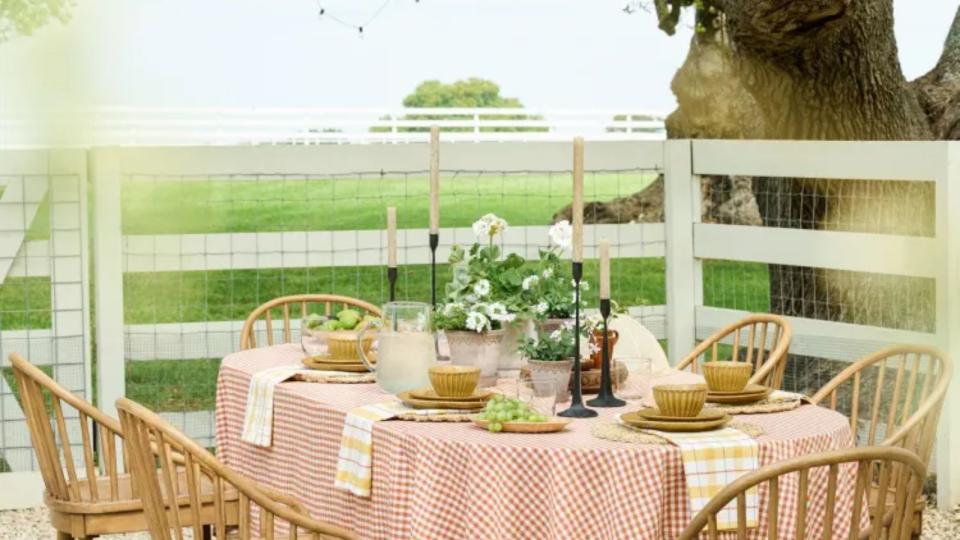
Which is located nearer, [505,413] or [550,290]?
[505,413]

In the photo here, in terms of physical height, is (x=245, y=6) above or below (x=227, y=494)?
above

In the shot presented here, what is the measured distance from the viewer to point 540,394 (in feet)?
10.4

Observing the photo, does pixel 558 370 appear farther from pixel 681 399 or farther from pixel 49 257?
pixel 49 257

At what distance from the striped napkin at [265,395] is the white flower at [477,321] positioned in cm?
36

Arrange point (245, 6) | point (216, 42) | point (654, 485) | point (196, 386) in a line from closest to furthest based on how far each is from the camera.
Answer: point (654, 485) → point (196, 386) → point (216, 42) → point (245, 6)

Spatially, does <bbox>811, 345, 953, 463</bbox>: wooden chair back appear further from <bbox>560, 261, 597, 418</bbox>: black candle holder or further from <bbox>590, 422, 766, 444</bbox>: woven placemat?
<bbox>560, 261, 597, 418</bbox>: black candle holder

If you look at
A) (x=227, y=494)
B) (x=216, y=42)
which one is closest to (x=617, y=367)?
(x=227, y=494)

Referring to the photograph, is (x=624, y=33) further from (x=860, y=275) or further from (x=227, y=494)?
(x=227, y=494)

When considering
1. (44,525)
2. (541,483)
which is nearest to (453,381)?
(541,483)

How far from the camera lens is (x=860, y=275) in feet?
Answer: 20.9

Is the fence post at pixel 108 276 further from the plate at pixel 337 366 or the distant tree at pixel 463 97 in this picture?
the distant tree at pixel 463 97

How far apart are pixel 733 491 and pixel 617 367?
0.99 meters

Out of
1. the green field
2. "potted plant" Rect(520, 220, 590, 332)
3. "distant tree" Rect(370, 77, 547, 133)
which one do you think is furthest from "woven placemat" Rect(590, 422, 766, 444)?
"distant tree" Rect(370, 77, 547, 133)

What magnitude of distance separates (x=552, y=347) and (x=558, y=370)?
0.05 m
